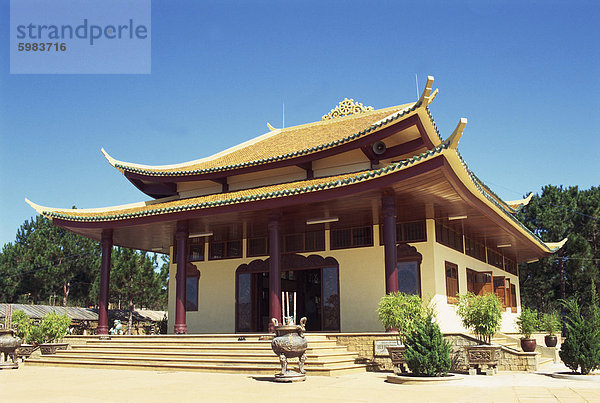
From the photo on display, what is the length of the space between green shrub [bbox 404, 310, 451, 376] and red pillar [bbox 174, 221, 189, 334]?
30.0 ft

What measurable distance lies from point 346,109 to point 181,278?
418 inches

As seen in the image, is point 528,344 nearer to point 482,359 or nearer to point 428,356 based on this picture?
point 482,359

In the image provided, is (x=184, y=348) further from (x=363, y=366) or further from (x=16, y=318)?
(x=16, y=318)

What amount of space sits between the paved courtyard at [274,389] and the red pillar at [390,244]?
258 centimetres

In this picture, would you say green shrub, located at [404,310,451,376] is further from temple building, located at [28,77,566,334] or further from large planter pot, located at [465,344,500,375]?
temple building, located at [28,77,566,334]

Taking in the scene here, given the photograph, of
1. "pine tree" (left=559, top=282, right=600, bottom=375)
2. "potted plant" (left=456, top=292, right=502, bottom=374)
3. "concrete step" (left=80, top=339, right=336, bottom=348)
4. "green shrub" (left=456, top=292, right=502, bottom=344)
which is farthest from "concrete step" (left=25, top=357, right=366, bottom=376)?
"pine tree" (left=559, top=282, right=600, bottom=375)

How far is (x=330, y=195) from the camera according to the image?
607 inches

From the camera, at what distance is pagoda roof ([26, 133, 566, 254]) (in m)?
13.3

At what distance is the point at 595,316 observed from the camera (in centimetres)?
1286

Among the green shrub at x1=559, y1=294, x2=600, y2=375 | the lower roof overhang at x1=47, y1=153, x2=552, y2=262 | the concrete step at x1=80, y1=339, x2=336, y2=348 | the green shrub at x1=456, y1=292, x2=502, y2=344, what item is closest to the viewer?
the green shrub at x1=559, y1=294, x2=600, y2=375

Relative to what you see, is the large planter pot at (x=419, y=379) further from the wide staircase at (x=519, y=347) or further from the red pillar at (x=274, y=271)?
the wide staircase at (x=519, y=347)

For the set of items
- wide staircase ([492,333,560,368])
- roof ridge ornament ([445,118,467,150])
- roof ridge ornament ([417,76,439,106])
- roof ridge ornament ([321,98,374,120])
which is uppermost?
roof ridge ornament ([321,98,374,120])

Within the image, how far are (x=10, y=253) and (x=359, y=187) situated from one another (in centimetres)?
4532

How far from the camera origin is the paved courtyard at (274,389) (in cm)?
884
